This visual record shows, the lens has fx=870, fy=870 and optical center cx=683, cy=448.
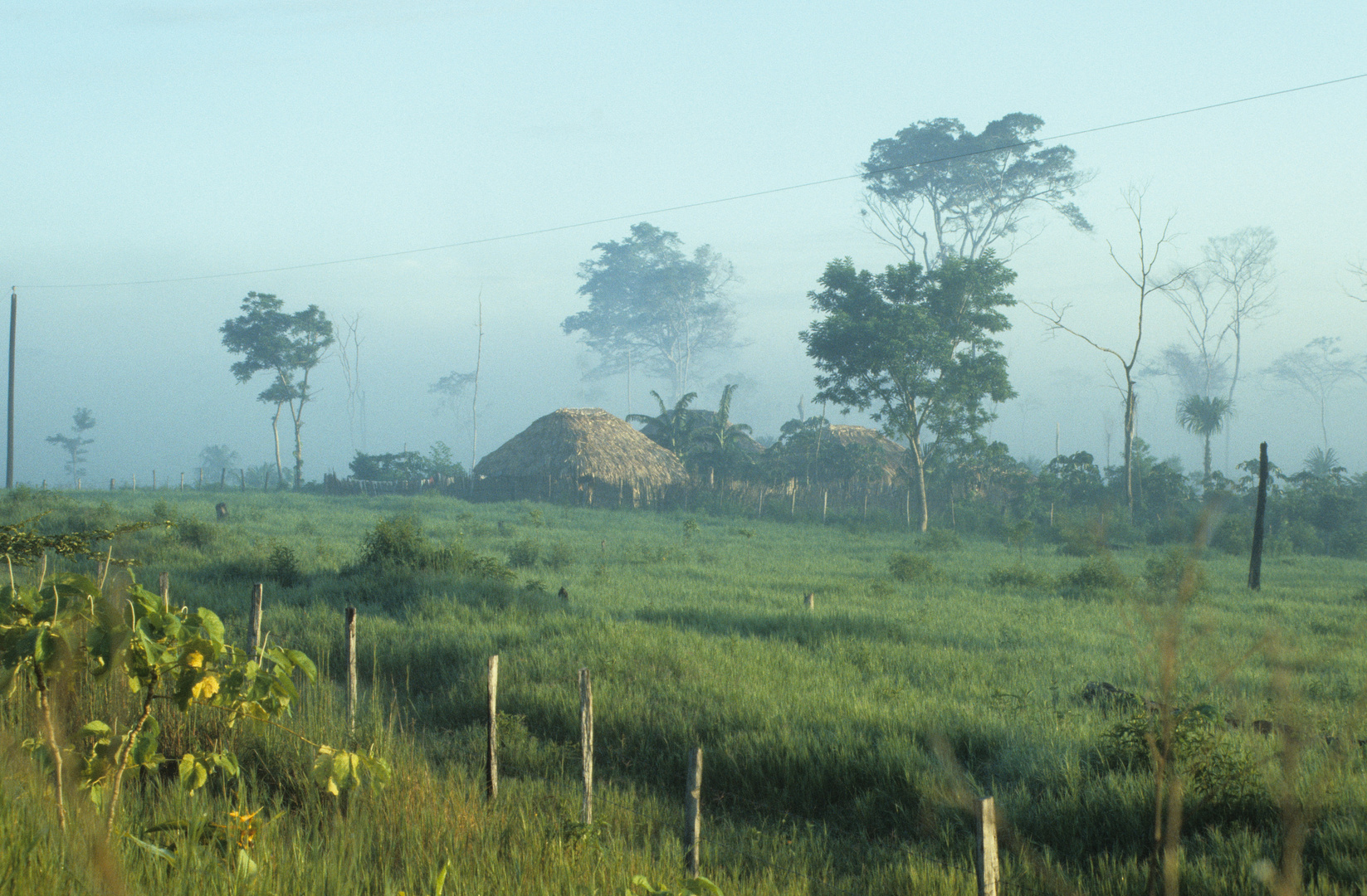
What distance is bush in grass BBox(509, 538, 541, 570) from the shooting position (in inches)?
698

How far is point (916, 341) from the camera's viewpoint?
28562 mm

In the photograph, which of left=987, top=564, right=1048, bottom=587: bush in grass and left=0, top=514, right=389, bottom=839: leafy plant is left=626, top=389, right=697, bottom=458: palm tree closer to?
left=987, top=564, right=1048, bottom=587: bush in grass

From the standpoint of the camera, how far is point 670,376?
79.0 meters

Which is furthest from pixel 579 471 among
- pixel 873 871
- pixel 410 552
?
pixel 873 871

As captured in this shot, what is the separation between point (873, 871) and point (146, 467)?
14214cm

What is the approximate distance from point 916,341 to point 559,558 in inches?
627

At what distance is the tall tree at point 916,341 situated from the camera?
29219mm

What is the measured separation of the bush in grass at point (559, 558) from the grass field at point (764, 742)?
9.41 ft

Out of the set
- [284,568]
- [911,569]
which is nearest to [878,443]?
[911,569]

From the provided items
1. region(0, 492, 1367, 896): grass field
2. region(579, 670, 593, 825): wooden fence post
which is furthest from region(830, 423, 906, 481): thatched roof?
region(579, 670, 593, 825): wooden fence post

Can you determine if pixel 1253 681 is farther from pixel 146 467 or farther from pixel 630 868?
pixel 146 467

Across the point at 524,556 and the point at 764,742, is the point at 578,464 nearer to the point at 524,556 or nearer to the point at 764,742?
the point at 524,556

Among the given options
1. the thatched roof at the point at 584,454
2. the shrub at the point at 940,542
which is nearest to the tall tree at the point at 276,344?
the thatched roof at the point at 584,454

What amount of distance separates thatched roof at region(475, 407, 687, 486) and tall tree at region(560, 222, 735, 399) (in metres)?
33.8
